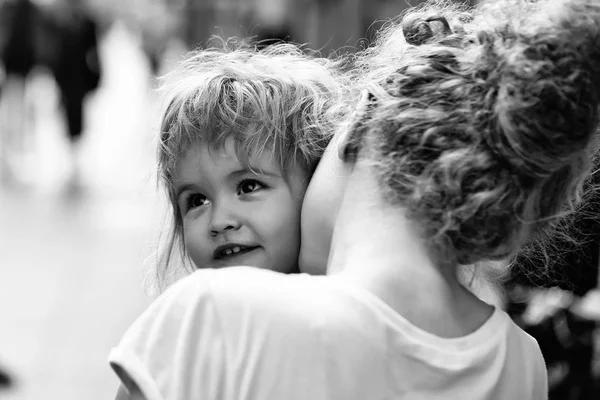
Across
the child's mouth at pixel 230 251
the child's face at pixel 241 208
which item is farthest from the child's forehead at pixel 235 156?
the child's mouth at pixel 230 251

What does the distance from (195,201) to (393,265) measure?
64 cm

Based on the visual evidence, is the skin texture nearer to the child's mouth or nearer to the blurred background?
the child's mouth

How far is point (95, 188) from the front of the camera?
40.1ft

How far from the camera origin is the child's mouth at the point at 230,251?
6.66ft

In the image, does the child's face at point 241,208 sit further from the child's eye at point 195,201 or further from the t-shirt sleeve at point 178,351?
the t-shirt sleeve at point 178,351

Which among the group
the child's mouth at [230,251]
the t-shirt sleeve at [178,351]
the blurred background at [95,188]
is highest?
the t-shirt sleeve at [178,351]

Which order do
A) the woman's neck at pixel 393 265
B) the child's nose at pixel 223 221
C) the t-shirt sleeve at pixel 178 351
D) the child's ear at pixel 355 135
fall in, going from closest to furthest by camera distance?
the t-shirt sleeve at pixel 178 351, the woman's neck at pixel 393 265, the child's ear at pixel 355 135, the child's nose at pixel 223 221

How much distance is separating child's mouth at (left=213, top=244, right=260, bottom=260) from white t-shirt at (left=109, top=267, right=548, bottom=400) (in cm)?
51

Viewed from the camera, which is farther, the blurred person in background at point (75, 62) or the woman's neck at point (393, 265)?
the blurred person in background at point (75, 62)

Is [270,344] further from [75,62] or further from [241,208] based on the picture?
[75,62]

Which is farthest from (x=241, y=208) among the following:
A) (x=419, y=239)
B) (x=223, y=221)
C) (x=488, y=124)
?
(x=488, y=124)

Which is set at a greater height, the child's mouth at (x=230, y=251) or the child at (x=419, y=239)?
the child at (x=419, y=239)

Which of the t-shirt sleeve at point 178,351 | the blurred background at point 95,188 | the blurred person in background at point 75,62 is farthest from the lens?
the blurred person in background at point 75,62

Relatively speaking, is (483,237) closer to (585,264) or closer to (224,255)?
(224,255)
